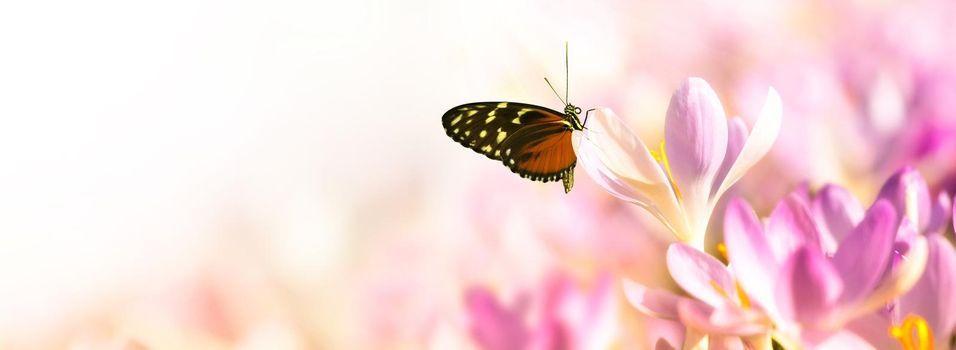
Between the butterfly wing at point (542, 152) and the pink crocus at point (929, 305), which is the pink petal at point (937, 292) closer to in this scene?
the pink crocus at point (929, 305)

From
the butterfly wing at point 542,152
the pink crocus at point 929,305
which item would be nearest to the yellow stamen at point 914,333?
the pink crocus at point 929,305

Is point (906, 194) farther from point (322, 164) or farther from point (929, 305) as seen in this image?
point (322, 164)

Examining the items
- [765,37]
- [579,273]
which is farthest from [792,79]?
[579,273]

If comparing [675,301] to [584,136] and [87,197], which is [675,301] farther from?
[87,197]

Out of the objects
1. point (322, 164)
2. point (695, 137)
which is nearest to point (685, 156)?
point (695, 137)

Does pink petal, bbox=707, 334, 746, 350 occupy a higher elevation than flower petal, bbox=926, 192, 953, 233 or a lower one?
lower

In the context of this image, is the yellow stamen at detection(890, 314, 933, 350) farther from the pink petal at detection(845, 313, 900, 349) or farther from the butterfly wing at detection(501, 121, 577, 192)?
the butterfly wing at detection(501, 121, 577, 192)

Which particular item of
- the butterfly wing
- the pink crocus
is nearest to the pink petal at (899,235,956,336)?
the pink crocus
